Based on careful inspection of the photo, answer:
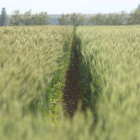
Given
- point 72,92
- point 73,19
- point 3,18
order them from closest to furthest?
point 72,92 < point 73,19 < point 3,18

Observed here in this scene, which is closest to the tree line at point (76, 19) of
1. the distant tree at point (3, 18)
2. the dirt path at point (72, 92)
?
the distant tree at point (3, 18)

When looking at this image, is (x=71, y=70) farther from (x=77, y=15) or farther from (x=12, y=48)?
(x=77, y=15)

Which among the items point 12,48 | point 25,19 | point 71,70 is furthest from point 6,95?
point 25,19

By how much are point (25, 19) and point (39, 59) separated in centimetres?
8249

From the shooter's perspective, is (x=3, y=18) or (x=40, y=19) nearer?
(x=40, y=19)

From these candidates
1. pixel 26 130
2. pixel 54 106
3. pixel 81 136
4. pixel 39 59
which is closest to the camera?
pixel 81 136

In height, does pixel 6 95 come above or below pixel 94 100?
above

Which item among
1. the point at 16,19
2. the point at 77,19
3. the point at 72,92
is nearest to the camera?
the point at 72,92

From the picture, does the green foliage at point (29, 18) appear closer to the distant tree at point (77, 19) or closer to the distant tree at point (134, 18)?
the distant tree at point (77, 19)

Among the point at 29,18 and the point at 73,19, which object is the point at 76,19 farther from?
the point at 29,18

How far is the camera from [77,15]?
104 m

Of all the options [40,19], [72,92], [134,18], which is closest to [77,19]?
[40,19]

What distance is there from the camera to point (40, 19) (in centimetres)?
8881

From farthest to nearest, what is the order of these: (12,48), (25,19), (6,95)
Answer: (25,19)
(12,48)
(6,95)
